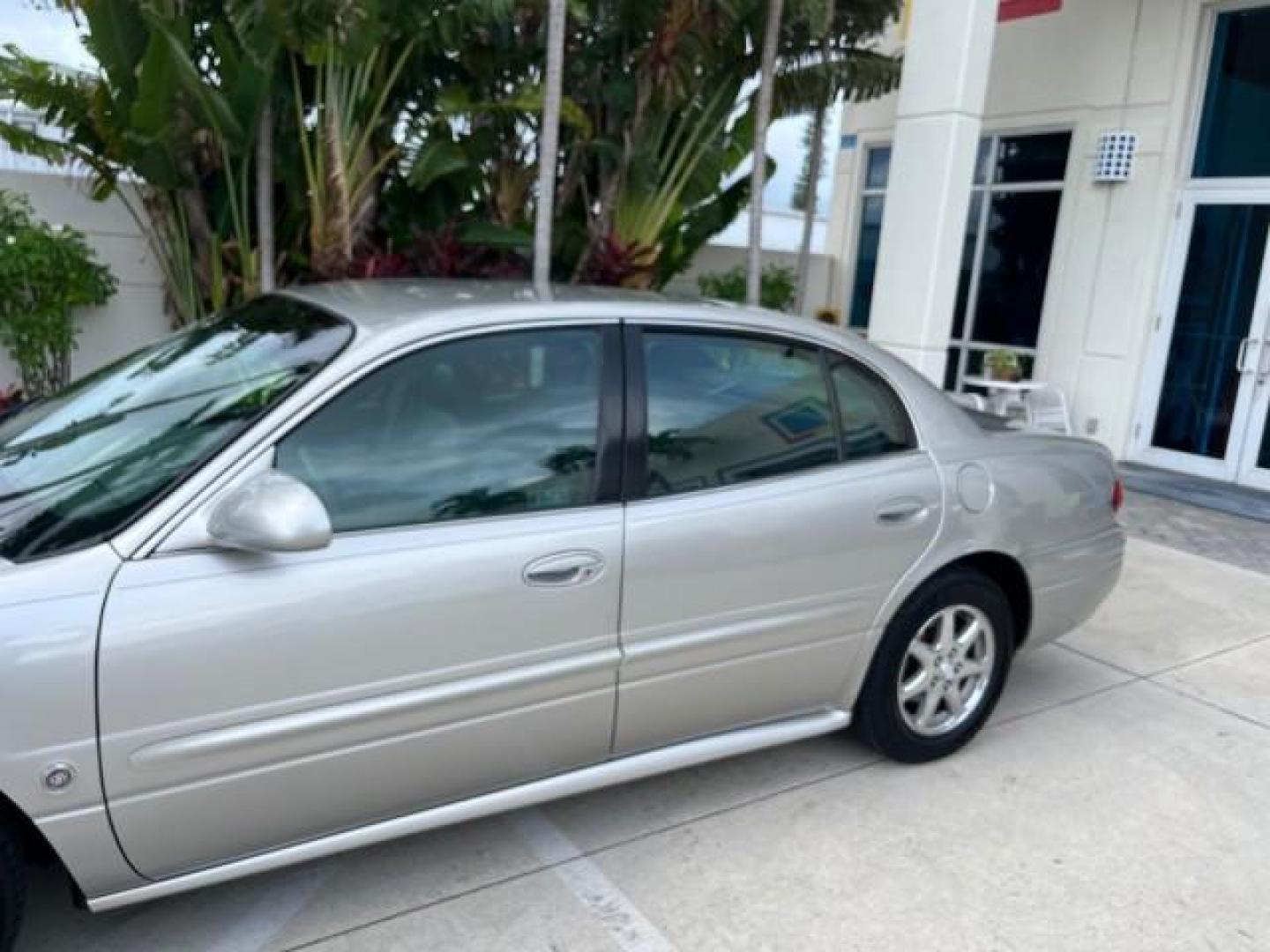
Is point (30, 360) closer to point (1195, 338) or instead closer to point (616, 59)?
point (616, 59)

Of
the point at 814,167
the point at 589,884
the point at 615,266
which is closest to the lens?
the point at 589,884

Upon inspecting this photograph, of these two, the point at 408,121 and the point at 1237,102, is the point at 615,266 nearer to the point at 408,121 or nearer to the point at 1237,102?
the point at 408,121

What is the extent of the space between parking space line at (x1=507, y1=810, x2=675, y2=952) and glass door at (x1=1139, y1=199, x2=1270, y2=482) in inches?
308

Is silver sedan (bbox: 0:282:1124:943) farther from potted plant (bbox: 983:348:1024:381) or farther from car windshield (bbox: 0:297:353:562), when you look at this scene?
potted plant (bbox: 983:348:1024:381)

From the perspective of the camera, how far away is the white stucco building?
766 cm

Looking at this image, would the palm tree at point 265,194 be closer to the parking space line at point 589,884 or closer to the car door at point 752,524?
the car door at point 752,524

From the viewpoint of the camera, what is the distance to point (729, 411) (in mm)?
3154

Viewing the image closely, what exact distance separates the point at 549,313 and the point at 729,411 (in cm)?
65

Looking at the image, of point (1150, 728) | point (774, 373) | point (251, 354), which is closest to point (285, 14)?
point (251, 354)

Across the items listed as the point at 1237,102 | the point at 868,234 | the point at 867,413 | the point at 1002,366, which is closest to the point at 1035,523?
the point at 867,413

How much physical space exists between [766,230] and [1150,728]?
69.9 feet

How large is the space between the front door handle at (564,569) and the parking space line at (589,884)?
91cm

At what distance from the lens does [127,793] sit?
2.21 meters

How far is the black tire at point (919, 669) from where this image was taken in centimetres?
347
